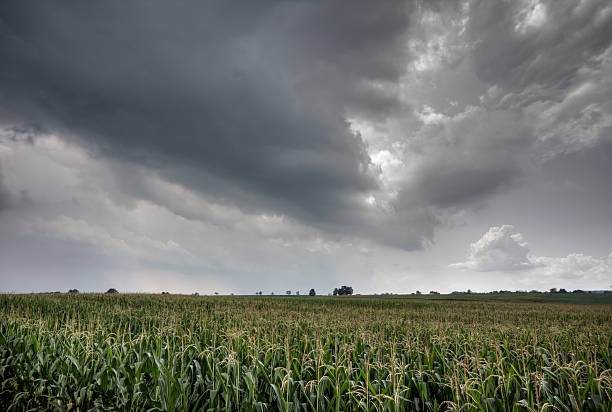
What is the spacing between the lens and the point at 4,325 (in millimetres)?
14234

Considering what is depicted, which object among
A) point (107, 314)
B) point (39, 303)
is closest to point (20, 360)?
point (107, 314)

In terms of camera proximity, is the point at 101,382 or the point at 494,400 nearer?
the point at 494,400

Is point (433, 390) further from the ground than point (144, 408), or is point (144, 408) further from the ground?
point (144, 408)

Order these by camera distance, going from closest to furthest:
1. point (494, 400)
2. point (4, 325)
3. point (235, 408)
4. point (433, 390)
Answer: point (494, 400) < point (235, 408) < point (433, 390) < point (4, 325)

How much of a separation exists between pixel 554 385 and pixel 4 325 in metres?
21.2

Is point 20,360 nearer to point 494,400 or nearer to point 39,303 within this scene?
point 494,400

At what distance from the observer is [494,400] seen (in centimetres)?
554

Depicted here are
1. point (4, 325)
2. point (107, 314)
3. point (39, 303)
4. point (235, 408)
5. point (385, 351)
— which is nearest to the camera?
point (235, 408)

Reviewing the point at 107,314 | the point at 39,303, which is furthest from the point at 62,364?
the point at 39,303

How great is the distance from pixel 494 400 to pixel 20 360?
36.5 ft

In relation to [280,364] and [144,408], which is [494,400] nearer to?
[280,364]

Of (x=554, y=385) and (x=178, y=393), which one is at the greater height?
(x=178, y=393)

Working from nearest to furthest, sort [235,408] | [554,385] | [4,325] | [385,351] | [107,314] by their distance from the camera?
[235,408] → [554,385] → [385,351] → [4,325] → [107,314]

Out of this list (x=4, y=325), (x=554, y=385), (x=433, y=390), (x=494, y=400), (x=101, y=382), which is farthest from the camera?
(x=4, y=325)
